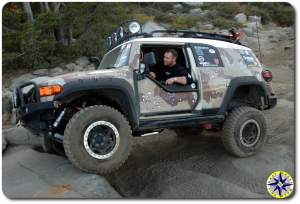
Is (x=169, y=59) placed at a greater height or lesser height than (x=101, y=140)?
greater

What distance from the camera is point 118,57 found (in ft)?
17.3

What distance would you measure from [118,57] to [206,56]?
135 cm

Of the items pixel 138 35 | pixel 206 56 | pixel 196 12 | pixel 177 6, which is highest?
pixel 177 6

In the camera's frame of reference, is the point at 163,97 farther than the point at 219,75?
No

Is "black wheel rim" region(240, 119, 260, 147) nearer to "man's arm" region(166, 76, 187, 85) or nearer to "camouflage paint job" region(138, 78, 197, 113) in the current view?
"camouflage paint job" region(138, 78, 197, 113)

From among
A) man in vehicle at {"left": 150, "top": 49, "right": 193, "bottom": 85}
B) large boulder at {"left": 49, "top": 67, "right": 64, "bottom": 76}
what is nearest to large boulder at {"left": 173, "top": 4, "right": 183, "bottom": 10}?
large boulder at {"left": 49, "top": 67, "right": 64, "bottom": 76}

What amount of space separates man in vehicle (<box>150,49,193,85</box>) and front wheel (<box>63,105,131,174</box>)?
3.73 ft

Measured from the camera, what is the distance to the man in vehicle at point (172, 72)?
17.4ft

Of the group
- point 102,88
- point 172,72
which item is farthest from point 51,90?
point 172,72

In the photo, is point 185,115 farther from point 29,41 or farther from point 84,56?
point 84,56

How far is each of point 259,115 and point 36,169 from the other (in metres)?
3.42

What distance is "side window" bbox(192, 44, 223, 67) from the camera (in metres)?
5.55

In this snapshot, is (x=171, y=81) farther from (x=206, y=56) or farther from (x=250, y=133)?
(x=250, y=133)

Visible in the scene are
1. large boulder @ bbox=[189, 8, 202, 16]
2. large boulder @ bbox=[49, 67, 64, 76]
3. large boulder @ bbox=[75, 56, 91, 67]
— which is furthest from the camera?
large boulder @ bbox=[189, 8, 202, 16]
